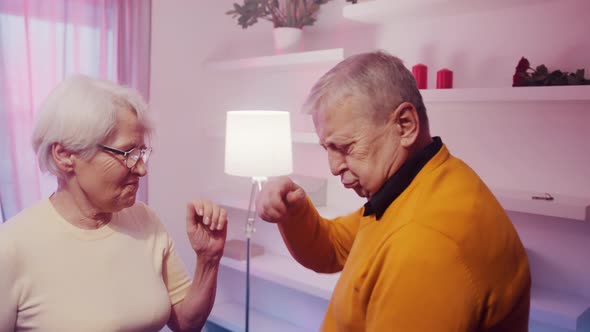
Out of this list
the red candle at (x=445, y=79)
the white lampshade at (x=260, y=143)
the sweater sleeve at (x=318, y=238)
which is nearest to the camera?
the sweater sleeve at (x=318, y=238)

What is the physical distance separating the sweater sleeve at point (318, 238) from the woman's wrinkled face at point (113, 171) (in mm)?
474

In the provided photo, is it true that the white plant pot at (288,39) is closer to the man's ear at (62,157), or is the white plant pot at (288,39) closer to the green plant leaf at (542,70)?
the green plant leaf at (542,70)

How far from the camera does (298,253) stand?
1509mm

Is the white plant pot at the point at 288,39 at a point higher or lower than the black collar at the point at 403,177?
higher

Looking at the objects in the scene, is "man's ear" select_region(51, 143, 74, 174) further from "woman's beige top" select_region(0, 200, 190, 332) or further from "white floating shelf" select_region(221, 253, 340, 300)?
"white floating shelf" select_region(221, 253, 340, 300)

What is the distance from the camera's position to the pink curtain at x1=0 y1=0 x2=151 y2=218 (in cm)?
253

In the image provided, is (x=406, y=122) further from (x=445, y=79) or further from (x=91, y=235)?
(x=445, y=79)

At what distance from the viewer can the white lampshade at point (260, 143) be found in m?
2.46

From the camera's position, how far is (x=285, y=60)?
9.20ft

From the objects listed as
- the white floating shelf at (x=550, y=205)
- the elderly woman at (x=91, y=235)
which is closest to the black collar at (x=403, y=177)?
the elderly woman at (x=91, y=235)

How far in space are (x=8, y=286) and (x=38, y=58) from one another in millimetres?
1719

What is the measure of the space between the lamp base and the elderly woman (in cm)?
149

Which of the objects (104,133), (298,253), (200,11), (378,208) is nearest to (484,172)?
(298,253)

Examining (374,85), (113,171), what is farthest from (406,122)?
(113,171)
